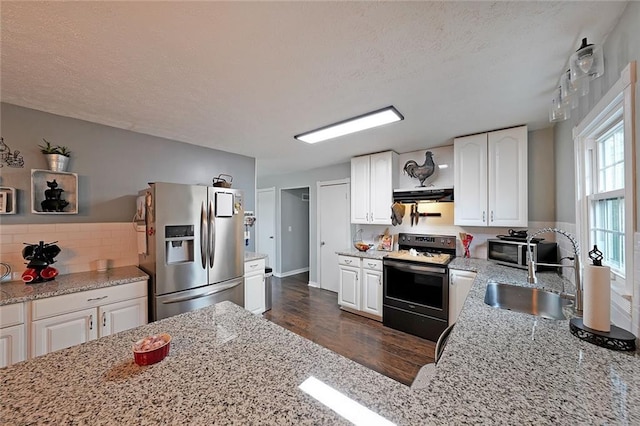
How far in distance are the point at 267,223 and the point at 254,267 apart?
8.16 feet

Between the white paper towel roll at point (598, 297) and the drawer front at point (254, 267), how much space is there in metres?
2.95

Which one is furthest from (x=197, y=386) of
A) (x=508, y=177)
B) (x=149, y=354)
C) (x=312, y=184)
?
(x=312, y=184)

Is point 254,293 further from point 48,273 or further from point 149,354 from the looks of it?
point 149,354

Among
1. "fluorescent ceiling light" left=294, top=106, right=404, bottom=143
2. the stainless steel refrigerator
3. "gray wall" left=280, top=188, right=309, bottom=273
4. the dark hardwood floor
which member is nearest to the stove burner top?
the dark hardwood floor

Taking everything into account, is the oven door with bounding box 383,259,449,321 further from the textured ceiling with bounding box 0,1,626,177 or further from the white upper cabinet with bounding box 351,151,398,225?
the textured ceiling with bounding box 0,1,626,177

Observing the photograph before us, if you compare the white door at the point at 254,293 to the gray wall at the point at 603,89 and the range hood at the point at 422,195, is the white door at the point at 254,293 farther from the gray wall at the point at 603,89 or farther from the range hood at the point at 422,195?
the gray wall at the point at 603,89

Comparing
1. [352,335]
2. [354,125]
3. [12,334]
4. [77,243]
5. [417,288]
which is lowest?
[352,335]

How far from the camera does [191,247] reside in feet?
8.21

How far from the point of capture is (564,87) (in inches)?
52.0

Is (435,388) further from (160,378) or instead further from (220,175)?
(220,175)

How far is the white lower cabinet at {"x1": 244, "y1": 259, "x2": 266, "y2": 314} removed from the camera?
3.11 m

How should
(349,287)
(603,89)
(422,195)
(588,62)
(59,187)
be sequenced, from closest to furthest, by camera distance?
1. (588,62)
2. (603,89)
3. (59,187)
4. (422,195)
5. (349,287)

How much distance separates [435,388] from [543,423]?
25 cm

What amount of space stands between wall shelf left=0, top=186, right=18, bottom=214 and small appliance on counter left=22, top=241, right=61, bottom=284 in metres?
0.32
